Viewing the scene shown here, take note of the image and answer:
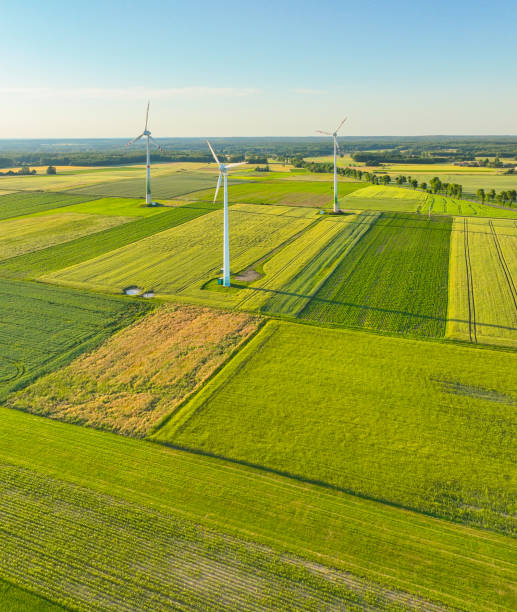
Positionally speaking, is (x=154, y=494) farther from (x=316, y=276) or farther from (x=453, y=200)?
(x=453, y=200)

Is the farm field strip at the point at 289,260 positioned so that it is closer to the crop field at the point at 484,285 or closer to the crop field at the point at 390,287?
the crop field at the point at 390,287

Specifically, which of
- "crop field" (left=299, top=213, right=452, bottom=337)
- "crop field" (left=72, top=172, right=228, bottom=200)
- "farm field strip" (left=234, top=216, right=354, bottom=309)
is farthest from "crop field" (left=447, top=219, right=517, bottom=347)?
"crop field" (left=72, top=172, right=228, bottom=200)

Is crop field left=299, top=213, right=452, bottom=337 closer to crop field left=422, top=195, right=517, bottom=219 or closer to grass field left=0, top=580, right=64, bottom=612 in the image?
crop field left=422, top=195, right=517, bottom=219

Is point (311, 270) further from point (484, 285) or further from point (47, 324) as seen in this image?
point (47, 324)

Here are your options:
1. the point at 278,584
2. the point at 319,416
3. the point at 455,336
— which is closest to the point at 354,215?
the point at 455,336

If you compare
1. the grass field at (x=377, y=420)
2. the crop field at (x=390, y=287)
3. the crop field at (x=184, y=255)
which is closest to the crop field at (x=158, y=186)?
the crop field at (x=184, y=255)
